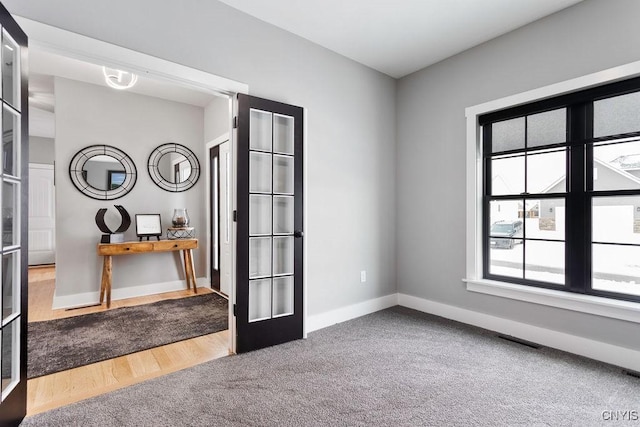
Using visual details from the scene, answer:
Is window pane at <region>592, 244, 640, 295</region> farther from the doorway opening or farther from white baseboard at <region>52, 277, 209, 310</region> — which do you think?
white baseboard at <region>52, 277, 209, 310</region>

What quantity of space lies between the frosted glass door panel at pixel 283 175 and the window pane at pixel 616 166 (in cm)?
253

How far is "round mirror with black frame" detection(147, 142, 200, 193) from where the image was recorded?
461 centimetres

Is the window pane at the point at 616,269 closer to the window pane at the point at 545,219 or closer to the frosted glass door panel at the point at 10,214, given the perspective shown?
the window pane at the point at 545,219

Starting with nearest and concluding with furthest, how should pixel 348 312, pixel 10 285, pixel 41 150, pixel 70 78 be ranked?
1. pixel 10 285
2. pixel 348 312
3. pixel 70 78
4. pixel 41 150

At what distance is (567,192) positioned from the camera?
106 inches

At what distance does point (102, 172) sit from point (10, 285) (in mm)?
2971

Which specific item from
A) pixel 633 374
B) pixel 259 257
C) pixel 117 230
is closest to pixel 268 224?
pixel 259 257

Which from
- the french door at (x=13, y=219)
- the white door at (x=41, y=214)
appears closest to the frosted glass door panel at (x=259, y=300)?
the french door at (x=13, y=219)

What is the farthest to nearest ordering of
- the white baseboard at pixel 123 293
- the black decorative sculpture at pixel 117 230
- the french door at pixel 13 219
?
1. the black decorative sculpture at pixel 117 230
2. the white baseboard at pixel 123 293
3. the french door at pixel 13 219

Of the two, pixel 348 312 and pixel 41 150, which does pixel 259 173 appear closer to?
pixel 348 312

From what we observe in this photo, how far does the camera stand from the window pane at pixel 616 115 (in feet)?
7.77

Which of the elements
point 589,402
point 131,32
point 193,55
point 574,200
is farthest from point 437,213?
point 131,32

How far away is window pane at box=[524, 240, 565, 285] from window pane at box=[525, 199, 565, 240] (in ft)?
0.23

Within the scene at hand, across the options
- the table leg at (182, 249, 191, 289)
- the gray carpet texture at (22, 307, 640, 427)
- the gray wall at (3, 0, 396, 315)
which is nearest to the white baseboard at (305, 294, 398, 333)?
the gray wall at (3, 0, 396, 315)
